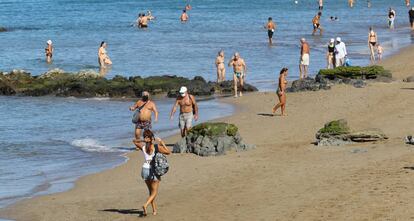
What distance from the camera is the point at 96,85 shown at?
31.4m

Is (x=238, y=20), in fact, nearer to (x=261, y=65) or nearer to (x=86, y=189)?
(x=261, y=65)

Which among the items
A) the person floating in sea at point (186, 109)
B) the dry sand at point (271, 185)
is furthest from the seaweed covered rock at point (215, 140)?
the person floating in sea at point (186, 109)

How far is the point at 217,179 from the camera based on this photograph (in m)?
16.1

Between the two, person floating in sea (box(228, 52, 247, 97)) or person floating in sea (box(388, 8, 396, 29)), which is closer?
person floating in sea (box(228, 52, 247, 97))

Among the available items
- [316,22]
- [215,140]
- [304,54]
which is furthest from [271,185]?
[316,22]

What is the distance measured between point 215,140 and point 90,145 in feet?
13.4

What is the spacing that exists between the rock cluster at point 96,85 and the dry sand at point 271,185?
9026mm

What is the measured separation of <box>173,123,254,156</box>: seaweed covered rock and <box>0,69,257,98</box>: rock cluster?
1095 cm

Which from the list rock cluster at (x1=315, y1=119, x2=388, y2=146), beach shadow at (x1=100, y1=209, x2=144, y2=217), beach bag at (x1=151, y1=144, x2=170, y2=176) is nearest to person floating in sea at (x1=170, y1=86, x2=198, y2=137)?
rock cluster at (x1=315, y1=119, x2=388, y2=146)

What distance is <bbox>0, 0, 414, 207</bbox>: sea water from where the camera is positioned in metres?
20.3

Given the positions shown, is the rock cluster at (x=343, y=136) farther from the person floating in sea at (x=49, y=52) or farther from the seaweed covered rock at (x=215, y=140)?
the person floating in sea at (x=49, y=52)

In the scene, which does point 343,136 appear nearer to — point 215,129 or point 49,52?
point 215,129

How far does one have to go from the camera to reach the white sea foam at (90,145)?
820 inches

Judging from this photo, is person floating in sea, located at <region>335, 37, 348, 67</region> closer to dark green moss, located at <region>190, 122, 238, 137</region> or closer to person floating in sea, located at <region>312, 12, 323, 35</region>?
dark green moss, located at <region>190, 122, 238, 137</region>
